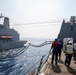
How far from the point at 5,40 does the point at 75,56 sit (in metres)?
55.6

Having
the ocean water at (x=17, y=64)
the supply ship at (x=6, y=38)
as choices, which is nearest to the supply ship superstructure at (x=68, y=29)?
the ocean water at (x=17, y=64)

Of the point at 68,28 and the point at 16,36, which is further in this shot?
the point at 16,36

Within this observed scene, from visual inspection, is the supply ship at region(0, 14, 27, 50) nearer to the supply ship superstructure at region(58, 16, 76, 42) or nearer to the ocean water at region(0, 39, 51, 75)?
the ocean water at region(0, 39, 51, 75)

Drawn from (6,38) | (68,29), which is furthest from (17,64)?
(6,38)

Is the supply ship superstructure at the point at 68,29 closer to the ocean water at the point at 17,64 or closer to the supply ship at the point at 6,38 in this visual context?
the ocean water at the point at 17,64

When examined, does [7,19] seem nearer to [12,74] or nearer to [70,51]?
[12,74]

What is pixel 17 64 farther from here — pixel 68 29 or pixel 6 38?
pixel 6 38

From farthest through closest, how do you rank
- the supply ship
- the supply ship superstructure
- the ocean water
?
the supply ship → the supply ship superstructure → the ocean water

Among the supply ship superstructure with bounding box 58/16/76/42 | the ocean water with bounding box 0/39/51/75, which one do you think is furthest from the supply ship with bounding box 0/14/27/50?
the supply ship superstructure with bounding box 58/16/76/42

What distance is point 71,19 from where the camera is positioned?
29.0 m

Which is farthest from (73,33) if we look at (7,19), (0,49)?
(7,19)

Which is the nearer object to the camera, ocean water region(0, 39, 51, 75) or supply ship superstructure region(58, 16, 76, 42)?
ocean water region(0, 39, 51, 75)

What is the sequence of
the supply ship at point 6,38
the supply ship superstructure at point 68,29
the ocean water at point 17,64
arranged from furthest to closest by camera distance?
the supply ship at point 6,38 → the supply ship superstructure at point 68,29 → the ocean water at point 17,64

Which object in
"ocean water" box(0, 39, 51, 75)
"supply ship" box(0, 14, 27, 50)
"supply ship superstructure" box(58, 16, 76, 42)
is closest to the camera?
"ocean water" box(0, 39, 51, 75)
